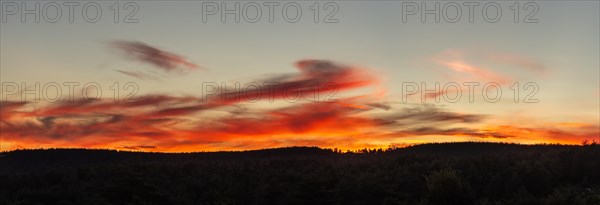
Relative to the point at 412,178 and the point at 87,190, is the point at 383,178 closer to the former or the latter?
the point at 412,178

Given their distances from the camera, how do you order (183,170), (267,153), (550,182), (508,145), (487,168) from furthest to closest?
(267,153) < (508,145) < (183,170) < (487,168) < (550,182)

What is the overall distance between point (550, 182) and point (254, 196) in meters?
13.4

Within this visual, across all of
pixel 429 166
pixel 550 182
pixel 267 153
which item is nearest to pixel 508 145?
pixel 267 153

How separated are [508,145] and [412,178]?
37601mm

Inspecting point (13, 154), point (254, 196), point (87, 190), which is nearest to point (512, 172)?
point (254, 196)

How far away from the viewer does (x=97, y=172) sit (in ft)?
169

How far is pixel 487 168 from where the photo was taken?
3431 cm

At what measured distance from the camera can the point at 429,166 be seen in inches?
1422

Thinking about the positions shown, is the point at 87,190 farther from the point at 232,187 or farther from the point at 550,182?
the point at 550,182

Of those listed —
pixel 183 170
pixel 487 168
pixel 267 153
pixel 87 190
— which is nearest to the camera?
pixel 487 168

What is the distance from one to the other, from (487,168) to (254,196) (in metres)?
12.0

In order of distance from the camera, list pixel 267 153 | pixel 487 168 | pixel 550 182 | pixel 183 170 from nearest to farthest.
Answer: pixel 550 182
pixel 487 168
pixel 183 170
pixel 267 153

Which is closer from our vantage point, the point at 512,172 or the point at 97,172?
the point at 512,172

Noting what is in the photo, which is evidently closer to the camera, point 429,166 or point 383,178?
point 383,178
